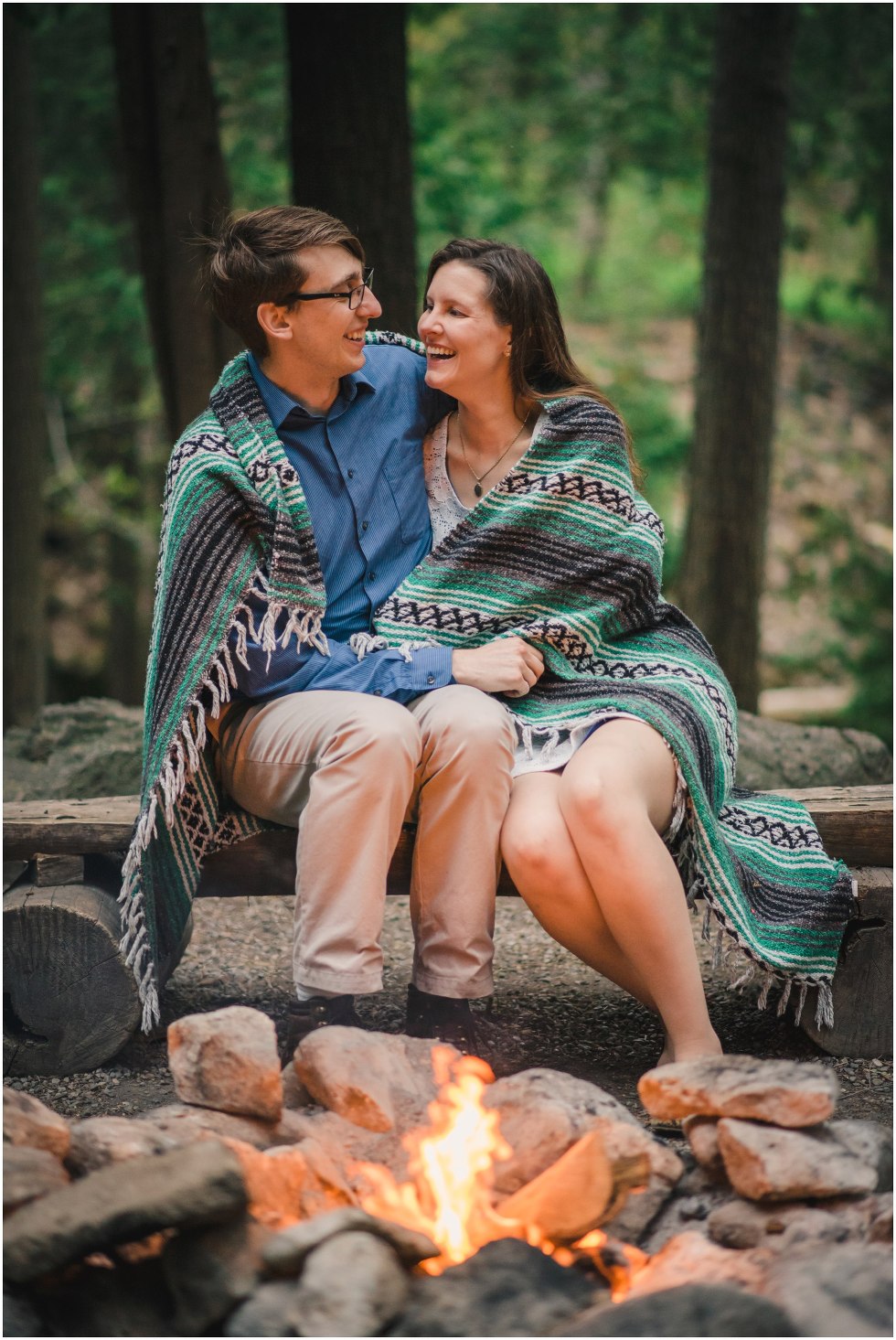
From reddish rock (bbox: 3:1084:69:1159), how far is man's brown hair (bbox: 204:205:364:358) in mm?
1828

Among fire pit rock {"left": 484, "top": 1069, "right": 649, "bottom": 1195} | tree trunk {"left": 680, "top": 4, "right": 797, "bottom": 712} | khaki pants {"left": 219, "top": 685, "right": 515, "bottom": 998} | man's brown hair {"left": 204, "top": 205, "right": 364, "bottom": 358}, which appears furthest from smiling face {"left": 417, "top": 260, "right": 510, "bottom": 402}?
tree trunk {"left": 680, "top": 4, "right": 797, "bottom": 712}

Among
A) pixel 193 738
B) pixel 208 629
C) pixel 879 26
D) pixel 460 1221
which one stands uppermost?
pixel 879 26

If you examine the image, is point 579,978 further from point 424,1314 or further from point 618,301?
point 618,301

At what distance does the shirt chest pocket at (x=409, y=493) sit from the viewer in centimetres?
321

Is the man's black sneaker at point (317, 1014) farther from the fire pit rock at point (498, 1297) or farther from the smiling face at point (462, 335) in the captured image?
the smiling face at point (462, 335)

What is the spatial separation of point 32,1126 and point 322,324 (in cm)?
187

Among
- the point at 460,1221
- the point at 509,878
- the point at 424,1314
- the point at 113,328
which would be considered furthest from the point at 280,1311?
the point at 113,328

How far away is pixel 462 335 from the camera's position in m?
3.11

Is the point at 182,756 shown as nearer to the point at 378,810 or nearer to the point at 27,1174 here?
the point at 378,810

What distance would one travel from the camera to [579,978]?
3.72 metres

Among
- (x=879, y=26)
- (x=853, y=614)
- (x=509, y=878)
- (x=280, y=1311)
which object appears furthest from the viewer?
(x=853, y=614)

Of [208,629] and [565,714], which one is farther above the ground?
[208,629]

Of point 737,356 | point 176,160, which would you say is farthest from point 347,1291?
point 737,356

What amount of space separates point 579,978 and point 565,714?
107 centimetres
